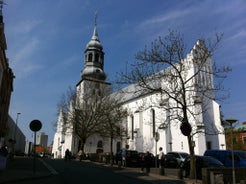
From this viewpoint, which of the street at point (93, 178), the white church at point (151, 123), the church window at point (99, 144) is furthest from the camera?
the church window at point (99, 144)

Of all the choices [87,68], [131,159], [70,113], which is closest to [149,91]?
[131,159]

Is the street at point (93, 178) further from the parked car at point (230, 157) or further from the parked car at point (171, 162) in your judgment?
the parked car at point (171, 162)

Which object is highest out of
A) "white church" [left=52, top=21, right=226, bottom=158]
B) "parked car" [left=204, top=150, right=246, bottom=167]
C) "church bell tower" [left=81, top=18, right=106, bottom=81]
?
"church bell tower" [left=81, top=18, right=106, bottom=81]

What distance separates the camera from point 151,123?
32.2m

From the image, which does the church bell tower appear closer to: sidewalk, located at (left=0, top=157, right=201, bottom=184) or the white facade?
sidewalk, located at (left=0, top=157, right=201, bottom=184)

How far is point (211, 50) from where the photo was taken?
16.9 m

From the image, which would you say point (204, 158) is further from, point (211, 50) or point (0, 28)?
point (0, 28)

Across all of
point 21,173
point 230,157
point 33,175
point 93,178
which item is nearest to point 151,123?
point 230,157

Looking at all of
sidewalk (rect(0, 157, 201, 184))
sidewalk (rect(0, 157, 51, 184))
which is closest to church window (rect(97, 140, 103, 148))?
sidewalk (rect(0, 157, 201, 184))

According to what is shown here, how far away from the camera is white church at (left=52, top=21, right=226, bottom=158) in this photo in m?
27.9

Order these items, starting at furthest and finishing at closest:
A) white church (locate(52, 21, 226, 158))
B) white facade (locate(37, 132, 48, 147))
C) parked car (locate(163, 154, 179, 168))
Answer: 1. white facade (locate(37, 132, 48, 147))
2. white church (locate(52, 21, 226, 158))
3. parked car (locate(163, 154, 179, 168))

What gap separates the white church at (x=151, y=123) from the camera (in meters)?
27.9

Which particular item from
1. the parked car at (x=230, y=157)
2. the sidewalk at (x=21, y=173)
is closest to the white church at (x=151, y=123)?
the parked car at (x=230, y=157)

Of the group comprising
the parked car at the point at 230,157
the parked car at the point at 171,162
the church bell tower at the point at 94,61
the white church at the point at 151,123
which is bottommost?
the parked car at the point at 171,162
